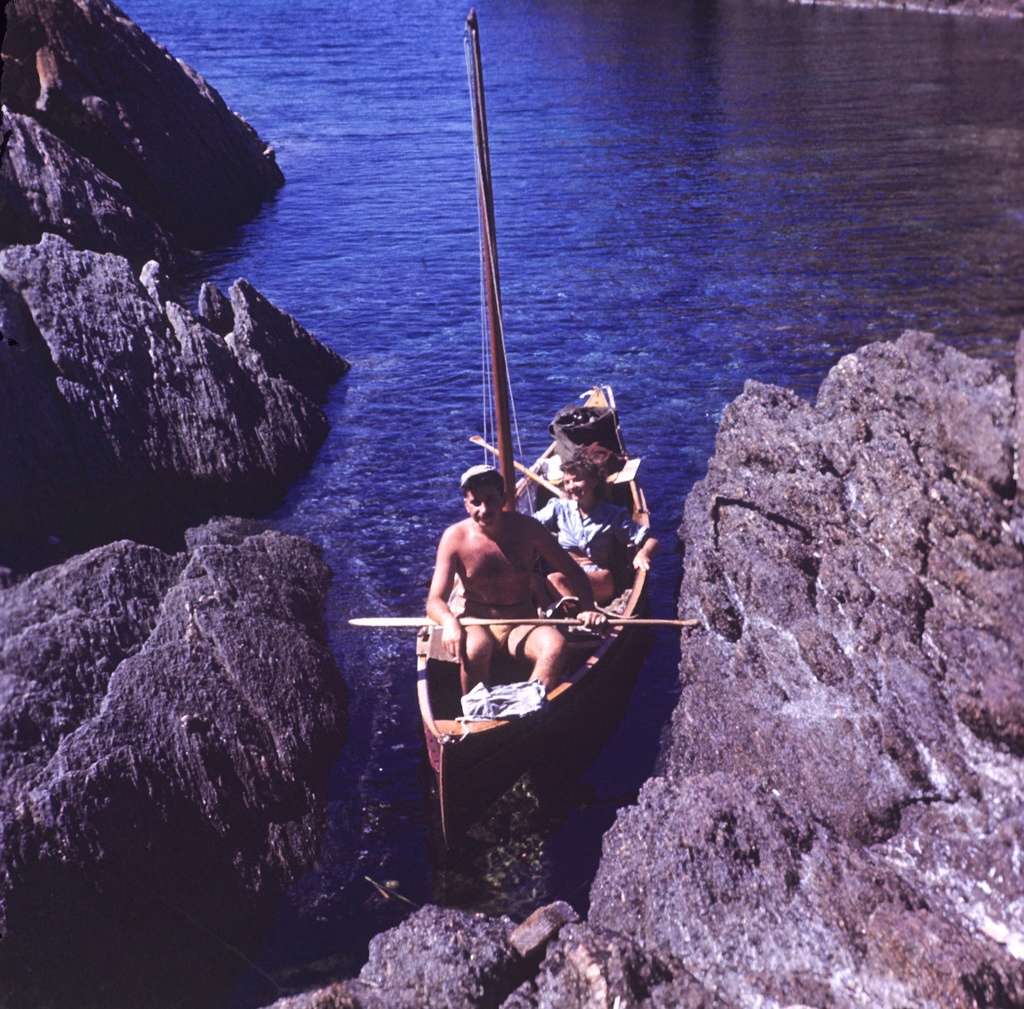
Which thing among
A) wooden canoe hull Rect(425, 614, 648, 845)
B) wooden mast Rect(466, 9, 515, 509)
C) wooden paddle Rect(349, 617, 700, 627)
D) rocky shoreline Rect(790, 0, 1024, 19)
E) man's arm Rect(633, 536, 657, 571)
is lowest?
wooden canoe hull Rect(425, 614, 648, 845)

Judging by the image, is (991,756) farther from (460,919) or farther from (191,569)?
(191,569)

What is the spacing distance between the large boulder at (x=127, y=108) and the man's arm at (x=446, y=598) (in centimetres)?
2753

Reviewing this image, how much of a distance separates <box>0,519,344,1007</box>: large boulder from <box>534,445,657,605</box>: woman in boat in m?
4.05

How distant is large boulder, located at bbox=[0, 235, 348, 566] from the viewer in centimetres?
1755

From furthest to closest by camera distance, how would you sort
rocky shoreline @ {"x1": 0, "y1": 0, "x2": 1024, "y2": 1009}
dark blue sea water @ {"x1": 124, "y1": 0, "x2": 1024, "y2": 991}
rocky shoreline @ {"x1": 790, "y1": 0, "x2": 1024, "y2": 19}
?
rocky shoreline @ {"x1": 790, "y1": 0, "x2": 1024, "y2": 19} < dark blue sea water @ {"x1": 124, "y1": 0, "x2": 1024, "y2": 991} < rocky shoreline @ {"x1": 0, "y1": 0, "x2": 1024, "y2": 1009}

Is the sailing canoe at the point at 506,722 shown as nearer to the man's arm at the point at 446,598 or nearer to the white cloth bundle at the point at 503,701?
the white cloth bundle at the point at 503,701

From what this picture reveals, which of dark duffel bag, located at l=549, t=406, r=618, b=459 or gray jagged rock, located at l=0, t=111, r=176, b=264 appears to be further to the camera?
gray jagged rock, located at l=0, t=111, r=176, b=264

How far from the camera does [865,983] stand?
834 cm

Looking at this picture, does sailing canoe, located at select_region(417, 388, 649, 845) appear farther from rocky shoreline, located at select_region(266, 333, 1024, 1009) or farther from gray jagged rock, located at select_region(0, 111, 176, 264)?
gray jagged rock, located at select_region(0, 111, 176, 264)

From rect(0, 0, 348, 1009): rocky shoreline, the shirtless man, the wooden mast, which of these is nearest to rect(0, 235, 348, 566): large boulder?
rect(0, 0, 348, 1009): rocky shoreline

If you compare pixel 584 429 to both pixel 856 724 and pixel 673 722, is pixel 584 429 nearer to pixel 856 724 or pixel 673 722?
pixel 673 722

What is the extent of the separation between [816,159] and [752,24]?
4181 centimetres

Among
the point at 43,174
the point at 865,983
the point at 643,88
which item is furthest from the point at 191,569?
the point at 643,88

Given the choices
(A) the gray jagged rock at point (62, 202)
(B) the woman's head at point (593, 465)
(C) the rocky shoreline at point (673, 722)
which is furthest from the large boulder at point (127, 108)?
(B) the woman's head at point (593, 465)
